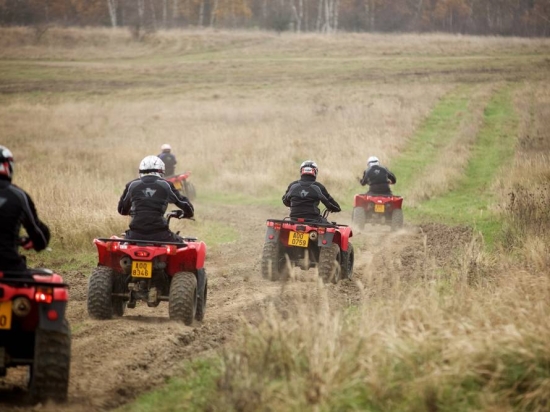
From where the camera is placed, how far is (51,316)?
591 centimetres

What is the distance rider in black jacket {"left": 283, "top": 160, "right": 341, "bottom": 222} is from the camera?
12359 mm

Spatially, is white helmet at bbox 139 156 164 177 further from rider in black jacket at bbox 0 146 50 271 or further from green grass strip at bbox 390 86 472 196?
green grass strip at bbox 390 86 472 196

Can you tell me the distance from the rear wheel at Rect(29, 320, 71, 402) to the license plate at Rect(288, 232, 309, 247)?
20.8 feet

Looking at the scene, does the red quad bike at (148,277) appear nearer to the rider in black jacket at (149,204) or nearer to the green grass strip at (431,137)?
the rider in black jacket at (149,204)

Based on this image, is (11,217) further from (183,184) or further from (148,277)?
(183,184)

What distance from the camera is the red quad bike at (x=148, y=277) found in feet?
28.8

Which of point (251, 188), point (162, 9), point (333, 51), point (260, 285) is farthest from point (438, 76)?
point (260, 285)

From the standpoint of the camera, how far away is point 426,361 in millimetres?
5992

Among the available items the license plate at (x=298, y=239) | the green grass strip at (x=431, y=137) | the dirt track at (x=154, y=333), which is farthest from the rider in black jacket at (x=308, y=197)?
the green grass strip at (x=431, y=137)

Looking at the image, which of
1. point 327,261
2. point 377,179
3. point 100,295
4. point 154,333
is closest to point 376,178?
point 377,179

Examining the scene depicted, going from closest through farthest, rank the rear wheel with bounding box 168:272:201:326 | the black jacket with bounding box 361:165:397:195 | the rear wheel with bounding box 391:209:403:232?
1. the rear wheel with bounding box 168:272:201:326
2. the rear wheel with bounding box 391:209:403:232
3. the black jacket with bounding box 361:165:397:195

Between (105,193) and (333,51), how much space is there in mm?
44655

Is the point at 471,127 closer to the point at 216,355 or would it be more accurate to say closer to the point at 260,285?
the point at 260,285

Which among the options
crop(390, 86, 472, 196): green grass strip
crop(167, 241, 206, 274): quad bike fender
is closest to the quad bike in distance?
crop(167, 241, 206, 274): quad bike fender
